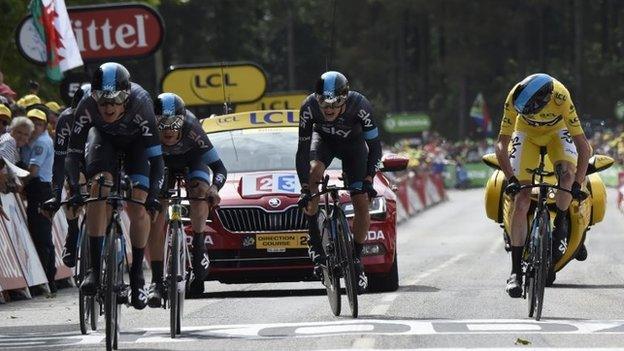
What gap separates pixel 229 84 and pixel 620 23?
7533 centimetres

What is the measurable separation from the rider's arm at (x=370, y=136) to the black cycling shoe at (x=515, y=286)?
1310 mm

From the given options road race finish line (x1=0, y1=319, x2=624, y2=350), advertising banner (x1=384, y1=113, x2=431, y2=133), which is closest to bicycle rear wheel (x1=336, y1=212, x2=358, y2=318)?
road race finish line (x1=0, y1=319, x2=624, y2=350)

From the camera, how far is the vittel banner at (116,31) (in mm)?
26156

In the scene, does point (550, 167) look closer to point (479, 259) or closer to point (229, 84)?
point (479, 259)

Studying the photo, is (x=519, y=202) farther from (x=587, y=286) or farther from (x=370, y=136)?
(x=587, y=286)

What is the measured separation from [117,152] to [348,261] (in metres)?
2.22

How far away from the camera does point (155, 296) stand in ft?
40.3

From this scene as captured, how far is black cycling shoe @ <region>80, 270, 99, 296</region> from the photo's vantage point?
11.8m

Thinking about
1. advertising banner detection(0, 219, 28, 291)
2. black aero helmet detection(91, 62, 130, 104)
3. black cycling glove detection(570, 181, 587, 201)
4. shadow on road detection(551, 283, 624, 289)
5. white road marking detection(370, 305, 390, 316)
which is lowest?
shadow on road detection(551, 283, 624, 289)

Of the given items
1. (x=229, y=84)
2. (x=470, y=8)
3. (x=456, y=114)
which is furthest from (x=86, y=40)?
(x=456, y=114)

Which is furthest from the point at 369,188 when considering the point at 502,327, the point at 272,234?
the point at 272,234

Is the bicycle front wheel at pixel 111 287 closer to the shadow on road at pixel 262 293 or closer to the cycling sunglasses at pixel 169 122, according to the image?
the cycling sunglasses at pixel 169 122

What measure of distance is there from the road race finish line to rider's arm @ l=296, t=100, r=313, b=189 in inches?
50.1

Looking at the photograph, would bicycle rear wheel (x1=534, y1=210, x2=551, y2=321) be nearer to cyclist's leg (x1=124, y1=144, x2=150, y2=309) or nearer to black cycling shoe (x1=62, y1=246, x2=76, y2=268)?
cyclist's leg (x1=124, y1=144, x2=150, y2=309)
